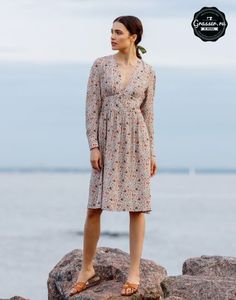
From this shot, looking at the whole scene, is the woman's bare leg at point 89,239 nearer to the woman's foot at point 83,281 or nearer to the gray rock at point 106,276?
the woman's foot at point 83,281

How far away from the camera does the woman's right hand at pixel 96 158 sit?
40.3 ft

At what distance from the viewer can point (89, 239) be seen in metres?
12.6

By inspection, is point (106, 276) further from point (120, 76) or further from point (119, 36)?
point (119, 36)

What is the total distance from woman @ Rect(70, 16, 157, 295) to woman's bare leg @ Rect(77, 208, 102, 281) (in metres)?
0.01

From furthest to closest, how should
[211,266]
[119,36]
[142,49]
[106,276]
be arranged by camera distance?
[211,266]
[106,276]
[142,49]
[119,36]

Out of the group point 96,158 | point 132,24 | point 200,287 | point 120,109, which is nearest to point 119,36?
point 132,24

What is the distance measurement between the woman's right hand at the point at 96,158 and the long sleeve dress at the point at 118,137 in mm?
49

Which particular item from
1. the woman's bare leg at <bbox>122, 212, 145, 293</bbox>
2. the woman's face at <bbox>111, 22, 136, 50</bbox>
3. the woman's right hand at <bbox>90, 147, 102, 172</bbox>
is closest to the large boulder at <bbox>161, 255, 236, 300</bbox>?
the woman's bare leg at <bbox>122, 212, 145, 293</bbox>

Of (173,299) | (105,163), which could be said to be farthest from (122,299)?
(105,163)

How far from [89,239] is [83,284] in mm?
539

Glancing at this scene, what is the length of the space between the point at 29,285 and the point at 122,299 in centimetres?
1223

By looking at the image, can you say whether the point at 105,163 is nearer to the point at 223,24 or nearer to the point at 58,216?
the point at 223,24

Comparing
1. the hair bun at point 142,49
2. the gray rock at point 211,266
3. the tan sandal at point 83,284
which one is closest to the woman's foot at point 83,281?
the tan sandal at point 83,284

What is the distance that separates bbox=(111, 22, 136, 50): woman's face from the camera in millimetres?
12250
